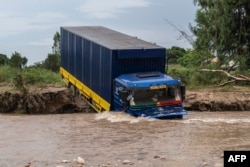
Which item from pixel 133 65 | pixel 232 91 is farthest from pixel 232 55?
pixel 133 65

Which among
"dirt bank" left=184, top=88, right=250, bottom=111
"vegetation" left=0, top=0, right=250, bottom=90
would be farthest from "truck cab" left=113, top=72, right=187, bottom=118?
"vegetation" left=0, top=0, right=250, bottom=90

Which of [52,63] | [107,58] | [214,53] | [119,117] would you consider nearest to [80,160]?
[119,117]

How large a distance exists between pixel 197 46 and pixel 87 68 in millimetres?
10145

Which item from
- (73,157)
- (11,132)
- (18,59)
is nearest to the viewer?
(73,157)

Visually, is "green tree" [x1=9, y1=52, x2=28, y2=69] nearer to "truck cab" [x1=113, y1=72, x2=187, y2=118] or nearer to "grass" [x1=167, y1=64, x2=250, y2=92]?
"grass" [x1=167, y1=64, x2=250, y2=92]

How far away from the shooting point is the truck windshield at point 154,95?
16.9 m

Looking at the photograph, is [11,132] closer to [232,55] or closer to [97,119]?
[97,119]

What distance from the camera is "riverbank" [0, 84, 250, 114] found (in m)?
20.8

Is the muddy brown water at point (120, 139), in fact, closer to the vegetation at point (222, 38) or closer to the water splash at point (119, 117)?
the water splash at point (119, 117)

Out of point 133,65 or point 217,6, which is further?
point 217,6

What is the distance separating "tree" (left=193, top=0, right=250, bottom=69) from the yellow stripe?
27.7 ft

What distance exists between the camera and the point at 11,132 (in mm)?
15938

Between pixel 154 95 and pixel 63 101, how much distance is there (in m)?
5.53

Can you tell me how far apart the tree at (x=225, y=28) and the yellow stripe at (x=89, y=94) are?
8443 millimetres
